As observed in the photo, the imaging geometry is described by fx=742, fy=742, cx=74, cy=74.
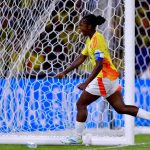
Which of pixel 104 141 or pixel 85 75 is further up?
pixel 85 75

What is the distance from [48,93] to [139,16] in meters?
2.72

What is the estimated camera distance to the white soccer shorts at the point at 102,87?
8.19 meters

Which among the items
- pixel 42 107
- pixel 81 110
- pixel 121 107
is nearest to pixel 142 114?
pixel 121 107

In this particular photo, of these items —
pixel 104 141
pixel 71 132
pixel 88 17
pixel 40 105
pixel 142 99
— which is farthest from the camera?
pixel 142 99

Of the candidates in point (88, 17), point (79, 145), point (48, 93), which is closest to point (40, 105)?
point (48, 93)

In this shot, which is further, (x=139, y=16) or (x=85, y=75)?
(x=139, y=16)

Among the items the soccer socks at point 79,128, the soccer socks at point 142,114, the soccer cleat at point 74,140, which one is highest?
the soccer socks at point 142,114

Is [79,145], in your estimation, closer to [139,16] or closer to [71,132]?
[71,132]

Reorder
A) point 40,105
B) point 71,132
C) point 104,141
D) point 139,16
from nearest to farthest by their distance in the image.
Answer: point 104,141, point 71,132, point 40,105, point 139,16

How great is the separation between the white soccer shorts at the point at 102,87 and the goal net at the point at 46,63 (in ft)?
4.59

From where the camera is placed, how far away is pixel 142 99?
11711 mm

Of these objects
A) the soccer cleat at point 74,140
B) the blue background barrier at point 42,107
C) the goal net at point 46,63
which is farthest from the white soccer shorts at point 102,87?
the blue background barrier at point 42,107

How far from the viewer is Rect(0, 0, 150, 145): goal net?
9.81m

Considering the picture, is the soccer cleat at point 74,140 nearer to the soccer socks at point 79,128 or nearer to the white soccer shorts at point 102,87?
the soccer socks at point 79,128
